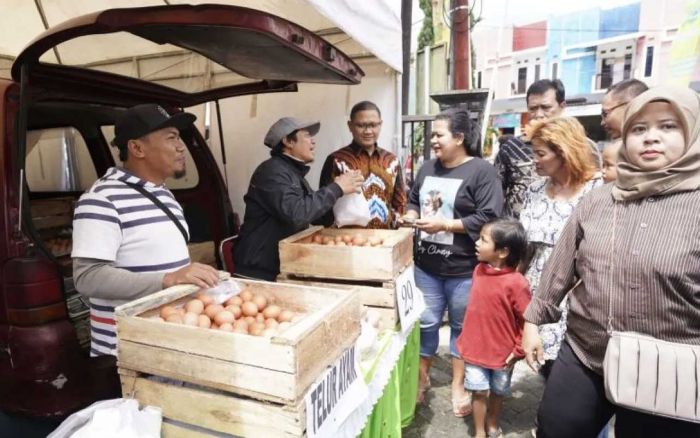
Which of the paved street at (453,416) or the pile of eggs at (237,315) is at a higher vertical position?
the pile of eggs at (237,315)

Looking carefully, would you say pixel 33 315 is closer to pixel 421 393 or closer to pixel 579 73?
pixel 421 393

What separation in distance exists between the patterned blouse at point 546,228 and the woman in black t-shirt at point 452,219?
9.3 inches

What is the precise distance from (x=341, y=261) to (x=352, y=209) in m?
0.59

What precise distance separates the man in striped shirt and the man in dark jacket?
0.52 metres

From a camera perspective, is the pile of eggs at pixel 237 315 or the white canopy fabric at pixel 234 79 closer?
the pile of eggs at pixel 237 315

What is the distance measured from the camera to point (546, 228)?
243 cm

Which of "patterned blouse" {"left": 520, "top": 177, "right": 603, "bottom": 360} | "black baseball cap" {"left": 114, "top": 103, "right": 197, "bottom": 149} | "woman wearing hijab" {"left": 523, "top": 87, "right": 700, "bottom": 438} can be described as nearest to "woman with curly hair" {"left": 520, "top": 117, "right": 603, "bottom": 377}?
"patterned blouse" {"left": 520, "top": 177, "right": 603, "bottom": 360}

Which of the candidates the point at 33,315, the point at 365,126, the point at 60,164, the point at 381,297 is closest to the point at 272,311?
the point at 381,297

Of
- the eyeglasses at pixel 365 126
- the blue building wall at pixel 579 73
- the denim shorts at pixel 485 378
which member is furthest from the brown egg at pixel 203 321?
the blue building wall at pixel 579 73

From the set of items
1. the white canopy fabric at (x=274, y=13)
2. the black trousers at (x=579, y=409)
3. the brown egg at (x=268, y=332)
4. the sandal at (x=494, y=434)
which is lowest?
the sandal at (x=494, y=434)

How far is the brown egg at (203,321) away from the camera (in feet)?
4.78

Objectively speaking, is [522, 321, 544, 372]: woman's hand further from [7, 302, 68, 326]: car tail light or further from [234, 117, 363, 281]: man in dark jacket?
[7, 302, 68, 326]: car tail light

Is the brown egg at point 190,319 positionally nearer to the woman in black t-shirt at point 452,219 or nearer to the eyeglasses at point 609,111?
the woman in black t-shirt at point 452,219

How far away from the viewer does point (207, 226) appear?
357cm
